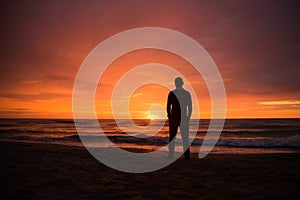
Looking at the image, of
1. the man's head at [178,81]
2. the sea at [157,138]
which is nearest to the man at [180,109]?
the man's head at [178,81]

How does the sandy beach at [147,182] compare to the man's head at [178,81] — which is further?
the man's head at [178,81]

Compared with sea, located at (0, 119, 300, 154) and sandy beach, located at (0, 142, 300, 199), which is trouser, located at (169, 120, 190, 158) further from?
sea, located at (0, 119, 300, 154)

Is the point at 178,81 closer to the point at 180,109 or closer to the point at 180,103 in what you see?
the point at 180,103

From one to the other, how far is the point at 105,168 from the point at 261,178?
4.03 m

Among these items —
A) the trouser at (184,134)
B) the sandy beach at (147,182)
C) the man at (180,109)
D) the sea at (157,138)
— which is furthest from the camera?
the sea at (157,138)

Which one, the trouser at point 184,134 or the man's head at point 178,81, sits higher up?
the man's head at point 178,81

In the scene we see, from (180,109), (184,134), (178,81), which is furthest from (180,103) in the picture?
(184,134)

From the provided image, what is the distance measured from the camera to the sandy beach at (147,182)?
3721 mm

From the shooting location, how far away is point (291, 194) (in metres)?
3.85

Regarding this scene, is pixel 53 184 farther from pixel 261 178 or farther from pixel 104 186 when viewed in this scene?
pixel 261 178

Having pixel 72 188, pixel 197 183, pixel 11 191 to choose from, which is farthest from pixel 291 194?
pixel 11 191

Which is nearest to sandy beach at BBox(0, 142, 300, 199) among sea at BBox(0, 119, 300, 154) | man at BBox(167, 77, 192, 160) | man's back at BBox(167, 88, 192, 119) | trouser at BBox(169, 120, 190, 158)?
trouser at BBox(169, 120, 190, 158)

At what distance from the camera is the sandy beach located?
3.72 metres

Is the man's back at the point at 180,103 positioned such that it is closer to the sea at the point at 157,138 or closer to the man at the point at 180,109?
the man at the point at 180,109
